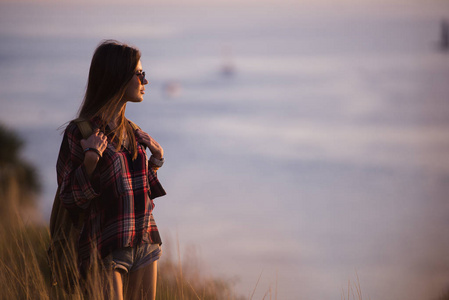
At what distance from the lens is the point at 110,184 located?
291cm

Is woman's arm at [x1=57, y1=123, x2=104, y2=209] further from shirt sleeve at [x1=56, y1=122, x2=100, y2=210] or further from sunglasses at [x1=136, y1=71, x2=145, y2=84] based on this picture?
sunglasses at [x1=136, y1=71, x2=145, y2=84]

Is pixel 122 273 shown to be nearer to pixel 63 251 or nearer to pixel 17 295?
pixel 63 251

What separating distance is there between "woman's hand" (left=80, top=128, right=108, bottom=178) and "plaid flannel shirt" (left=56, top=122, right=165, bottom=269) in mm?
41

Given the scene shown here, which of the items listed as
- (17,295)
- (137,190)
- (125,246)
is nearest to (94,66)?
(137,190)

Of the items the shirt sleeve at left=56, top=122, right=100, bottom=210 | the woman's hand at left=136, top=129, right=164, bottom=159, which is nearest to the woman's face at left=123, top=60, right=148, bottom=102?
the woman's hand at left=136, top=129, right=164, bottom=159

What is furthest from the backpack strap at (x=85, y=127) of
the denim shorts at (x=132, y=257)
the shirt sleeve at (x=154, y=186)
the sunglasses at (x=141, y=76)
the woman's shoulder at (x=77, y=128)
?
the denim shorts at (x=132, y=257)

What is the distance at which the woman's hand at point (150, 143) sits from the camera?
3162 mm

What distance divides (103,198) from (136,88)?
63cm

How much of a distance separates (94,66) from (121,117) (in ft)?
1.04

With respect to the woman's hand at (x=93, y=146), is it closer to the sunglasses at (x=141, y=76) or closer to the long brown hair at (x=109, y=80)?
the long brown hair at (x=109, y=80)

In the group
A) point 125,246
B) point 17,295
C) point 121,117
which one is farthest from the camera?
point 17,295

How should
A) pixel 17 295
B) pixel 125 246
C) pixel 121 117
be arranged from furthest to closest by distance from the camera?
pixel 17 295 < pixel 121 117 < pixel 125 246

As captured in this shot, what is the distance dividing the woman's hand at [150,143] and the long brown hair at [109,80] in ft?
0.44

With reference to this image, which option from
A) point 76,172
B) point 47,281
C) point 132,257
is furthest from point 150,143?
point 47,281
